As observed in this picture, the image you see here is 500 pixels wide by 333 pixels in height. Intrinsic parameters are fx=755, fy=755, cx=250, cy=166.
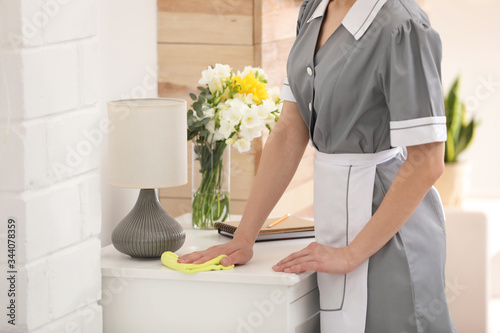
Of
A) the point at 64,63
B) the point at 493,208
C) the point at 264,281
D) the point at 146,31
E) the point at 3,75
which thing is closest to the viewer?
the point at 3,75

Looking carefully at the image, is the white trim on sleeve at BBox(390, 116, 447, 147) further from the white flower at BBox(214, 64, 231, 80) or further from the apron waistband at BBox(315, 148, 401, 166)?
the white flower at BBox(214, 64, 231, 80)

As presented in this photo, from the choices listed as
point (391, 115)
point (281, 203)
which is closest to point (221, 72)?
point (391, 115)

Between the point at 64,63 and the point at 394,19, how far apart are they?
0.65 m

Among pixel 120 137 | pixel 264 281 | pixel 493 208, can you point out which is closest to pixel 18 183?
pixel 120 137

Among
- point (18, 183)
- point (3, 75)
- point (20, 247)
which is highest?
point (3, 75)

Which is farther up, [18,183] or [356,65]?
[356,65]

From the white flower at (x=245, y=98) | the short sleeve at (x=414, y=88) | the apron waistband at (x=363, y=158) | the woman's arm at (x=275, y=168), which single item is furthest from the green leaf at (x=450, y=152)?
the short sleeve at (x=414, y=88)

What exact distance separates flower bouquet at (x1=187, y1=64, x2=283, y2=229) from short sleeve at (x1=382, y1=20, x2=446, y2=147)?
0.60m

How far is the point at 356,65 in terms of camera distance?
4.96 feet

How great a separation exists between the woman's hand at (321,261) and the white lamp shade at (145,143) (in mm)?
358

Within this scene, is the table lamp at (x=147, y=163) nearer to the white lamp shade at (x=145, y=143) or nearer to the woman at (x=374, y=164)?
the white lamp shade at (x=145, y=143)

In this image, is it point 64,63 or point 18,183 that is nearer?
point 18,183

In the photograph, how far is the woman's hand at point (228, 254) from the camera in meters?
1.69

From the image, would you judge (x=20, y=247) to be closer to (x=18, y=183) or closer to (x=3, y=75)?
(x=18, y=183)
